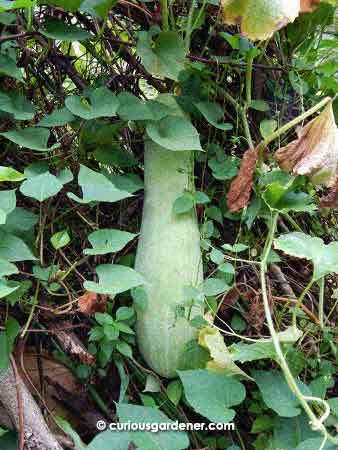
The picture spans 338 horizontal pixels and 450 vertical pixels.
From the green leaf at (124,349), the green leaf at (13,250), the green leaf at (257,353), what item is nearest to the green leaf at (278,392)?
the green leaf at (257,353)

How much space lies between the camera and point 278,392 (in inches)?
35.0

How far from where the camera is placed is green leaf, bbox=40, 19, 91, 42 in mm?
934

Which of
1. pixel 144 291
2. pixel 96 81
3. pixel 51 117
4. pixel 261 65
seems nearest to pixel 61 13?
pixel 96 81

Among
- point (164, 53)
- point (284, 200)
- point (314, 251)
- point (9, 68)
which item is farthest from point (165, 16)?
point (314, 251)

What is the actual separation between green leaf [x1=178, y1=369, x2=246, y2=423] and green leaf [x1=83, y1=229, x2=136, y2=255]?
218 millimetres

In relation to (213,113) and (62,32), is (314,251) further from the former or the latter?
(62,32)

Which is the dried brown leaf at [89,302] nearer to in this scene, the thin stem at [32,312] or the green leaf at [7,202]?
the thin stem at [32,312]

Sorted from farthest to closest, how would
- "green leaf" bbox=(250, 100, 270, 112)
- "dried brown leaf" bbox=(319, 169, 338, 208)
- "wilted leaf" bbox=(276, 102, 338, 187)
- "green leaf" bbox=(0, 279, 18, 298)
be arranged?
"green leaf" bbox=(250, 100, 270, 112) → "dried brown leaf" bbox=(319, 169, 338, 208) → "wilted leaf" bbox=(276, 102, 338, 187) → "green leaf" bbox=(0, 279, 18, 298)

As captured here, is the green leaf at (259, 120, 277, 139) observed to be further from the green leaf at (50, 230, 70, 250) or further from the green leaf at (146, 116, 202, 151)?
the green leaf at (50, 230, 70, 250)

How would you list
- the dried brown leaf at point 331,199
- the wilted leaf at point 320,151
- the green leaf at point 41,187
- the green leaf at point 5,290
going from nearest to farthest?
the green leaf at point 5,290
the green leaf at point 41,187
the wilted leaf at point 320,151
the dried brown leaf at point 331,199

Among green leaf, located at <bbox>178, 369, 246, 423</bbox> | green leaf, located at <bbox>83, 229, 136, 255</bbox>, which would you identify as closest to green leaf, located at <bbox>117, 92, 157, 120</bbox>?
green leaf, located at <bbox>83, 229, 136, 255</bbox>

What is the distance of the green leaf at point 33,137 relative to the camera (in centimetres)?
92

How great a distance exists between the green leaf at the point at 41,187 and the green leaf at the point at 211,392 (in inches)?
13.2

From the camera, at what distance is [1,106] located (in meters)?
0.94
